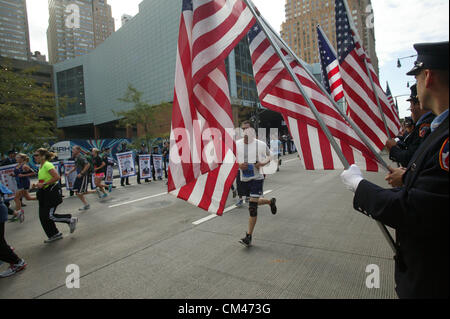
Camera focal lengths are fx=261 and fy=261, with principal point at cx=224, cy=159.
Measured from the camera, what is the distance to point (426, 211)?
1270 millimetres

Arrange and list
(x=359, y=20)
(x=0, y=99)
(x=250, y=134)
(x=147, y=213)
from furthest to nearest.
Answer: (x=359, y=20) < (x=0, y=99) < (x=147, y=213) < (x=250, y=134)

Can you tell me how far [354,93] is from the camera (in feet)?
13.3

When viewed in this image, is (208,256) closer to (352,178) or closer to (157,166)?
(352,178)

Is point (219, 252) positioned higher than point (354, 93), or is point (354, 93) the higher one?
point (354, 93)

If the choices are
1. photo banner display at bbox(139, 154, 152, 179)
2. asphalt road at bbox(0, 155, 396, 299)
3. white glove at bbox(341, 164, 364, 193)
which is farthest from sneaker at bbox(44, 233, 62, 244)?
photo banner display at bbox(139, 154, 152, 179)

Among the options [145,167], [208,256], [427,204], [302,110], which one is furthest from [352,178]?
[145,167]

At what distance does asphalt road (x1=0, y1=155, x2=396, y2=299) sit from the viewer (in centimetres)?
311

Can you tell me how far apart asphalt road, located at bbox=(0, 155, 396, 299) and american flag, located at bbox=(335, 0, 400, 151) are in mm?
1851

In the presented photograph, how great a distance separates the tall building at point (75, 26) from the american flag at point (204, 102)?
114 meters

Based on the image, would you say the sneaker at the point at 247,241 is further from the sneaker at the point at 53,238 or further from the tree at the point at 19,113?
the tree at the point at 19,113

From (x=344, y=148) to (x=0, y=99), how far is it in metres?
15.5

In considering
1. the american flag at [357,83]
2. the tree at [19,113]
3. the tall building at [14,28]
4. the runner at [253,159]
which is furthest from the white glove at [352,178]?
the tall building at [14,28]
